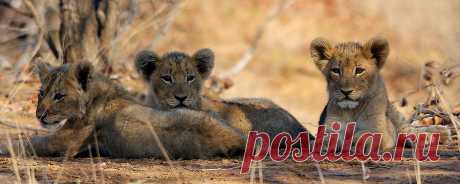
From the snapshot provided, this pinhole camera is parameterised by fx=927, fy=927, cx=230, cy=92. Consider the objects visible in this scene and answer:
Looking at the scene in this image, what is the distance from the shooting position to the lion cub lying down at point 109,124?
8688 mm

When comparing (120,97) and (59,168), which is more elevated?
(120,97)

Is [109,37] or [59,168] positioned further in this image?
[109,37]

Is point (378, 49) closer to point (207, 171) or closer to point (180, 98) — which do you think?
point (180, 98)

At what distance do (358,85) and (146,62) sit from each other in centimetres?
264

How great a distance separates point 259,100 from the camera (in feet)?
34.9

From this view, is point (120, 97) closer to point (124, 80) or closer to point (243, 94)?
point (124, 80)

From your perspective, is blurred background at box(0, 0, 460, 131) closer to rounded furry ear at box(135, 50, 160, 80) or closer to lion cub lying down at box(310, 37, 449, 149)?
rounded furry ear at box(135, 50, 160, 80)

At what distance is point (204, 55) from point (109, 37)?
3.65 m

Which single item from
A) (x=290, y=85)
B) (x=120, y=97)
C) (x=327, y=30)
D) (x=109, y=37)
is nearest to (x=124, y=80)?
(x=109, y=37)

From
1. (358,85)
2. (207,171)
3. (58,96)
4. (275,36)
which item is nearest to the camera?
(207,171)

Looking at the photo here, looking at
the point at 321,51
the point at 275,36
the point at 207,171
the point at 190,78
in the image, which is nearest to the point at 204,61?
the point at 190,78

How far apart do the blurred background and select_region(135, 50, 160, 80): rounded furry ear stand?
11.7ft

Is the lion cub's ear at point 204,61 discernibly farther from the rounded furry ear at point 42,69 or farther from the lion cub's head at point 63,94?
the rounded furry ear at point 42,69

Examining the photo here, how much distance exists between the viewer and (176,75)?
391 inches
